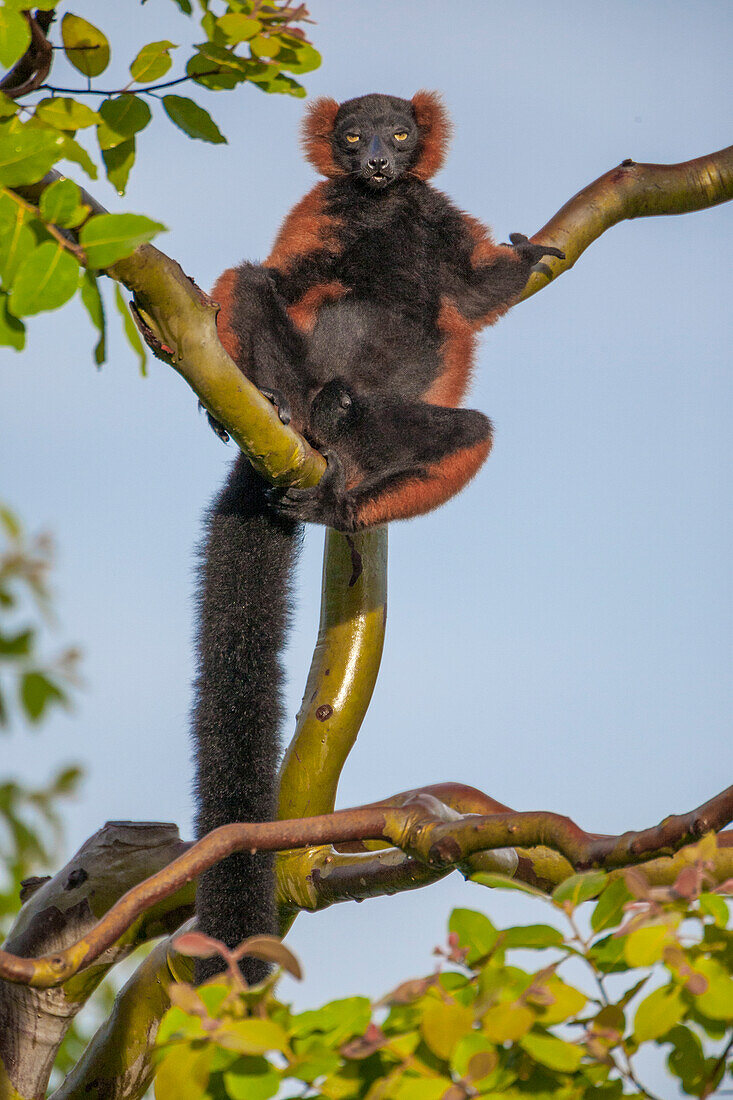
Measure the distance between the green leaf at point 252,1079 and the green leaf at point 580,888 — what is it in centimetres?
42

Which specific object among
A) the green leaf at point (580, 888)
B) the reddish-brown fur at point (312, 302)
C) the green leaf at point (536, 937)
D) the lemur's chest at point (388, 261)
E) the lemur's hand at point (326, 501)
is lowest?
the green leaf at point (536, 937)

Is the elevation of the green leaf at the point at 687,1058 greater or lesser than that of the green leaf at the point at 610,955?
lesser

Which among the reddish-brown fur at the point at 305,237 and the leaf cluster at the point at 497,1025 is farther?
the reddish-brown fur at the point at 305,237

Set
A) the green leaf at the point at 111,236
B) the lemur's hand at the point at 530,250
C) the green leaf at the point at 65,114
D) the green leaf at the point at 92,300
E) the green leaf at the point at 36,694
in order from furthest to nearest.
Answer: the lemur's hand at the point at 530,250, the green leaf at the point at 65,114, the green leaf at the point at 92,300, the green leaf at the point at 111,236, the green leaf at the point at 36,694

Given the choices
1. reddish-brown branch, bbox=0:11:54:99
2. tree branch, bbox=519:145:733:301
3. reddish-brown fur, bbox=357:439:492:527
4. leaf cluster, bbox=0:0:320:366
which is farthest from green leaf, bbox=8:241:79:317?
tree branch, bbox=519:145:733:301

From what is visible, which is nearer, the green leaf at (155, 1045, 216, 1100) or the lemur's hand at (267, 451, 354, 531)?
the green leaf at (155, 1045, 216, 1100)

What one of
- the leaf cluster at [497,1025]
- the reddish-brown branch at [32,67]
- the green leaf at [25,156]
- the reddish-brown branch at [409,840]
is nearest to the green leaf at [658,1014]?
the leaf cluster at [497,1025]

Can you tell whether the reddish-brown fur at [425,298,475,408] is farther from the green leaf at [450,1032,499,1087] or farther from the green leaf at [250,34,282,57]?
the green leaf at [450,1032,499,1087]

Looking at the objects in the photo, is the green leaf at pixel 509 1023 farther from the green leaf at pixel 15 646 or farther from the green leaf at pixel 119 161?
the green leaf at pixel 119 161

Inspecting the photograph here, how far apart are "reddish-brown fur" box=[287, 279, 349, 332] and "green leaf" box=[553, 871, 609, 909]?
3192mm

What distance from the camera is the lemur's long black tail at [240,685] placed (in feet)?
11.2

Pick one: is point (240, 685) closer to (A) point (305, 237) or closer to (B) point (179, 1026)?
(A) point (305, 237)

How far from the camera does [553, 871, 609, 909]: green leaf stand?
142 centimetres

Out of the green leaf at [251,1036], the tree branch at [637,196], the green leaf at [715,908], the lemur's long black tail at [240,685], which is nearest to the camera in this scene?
the green leaf at [251,1036]
